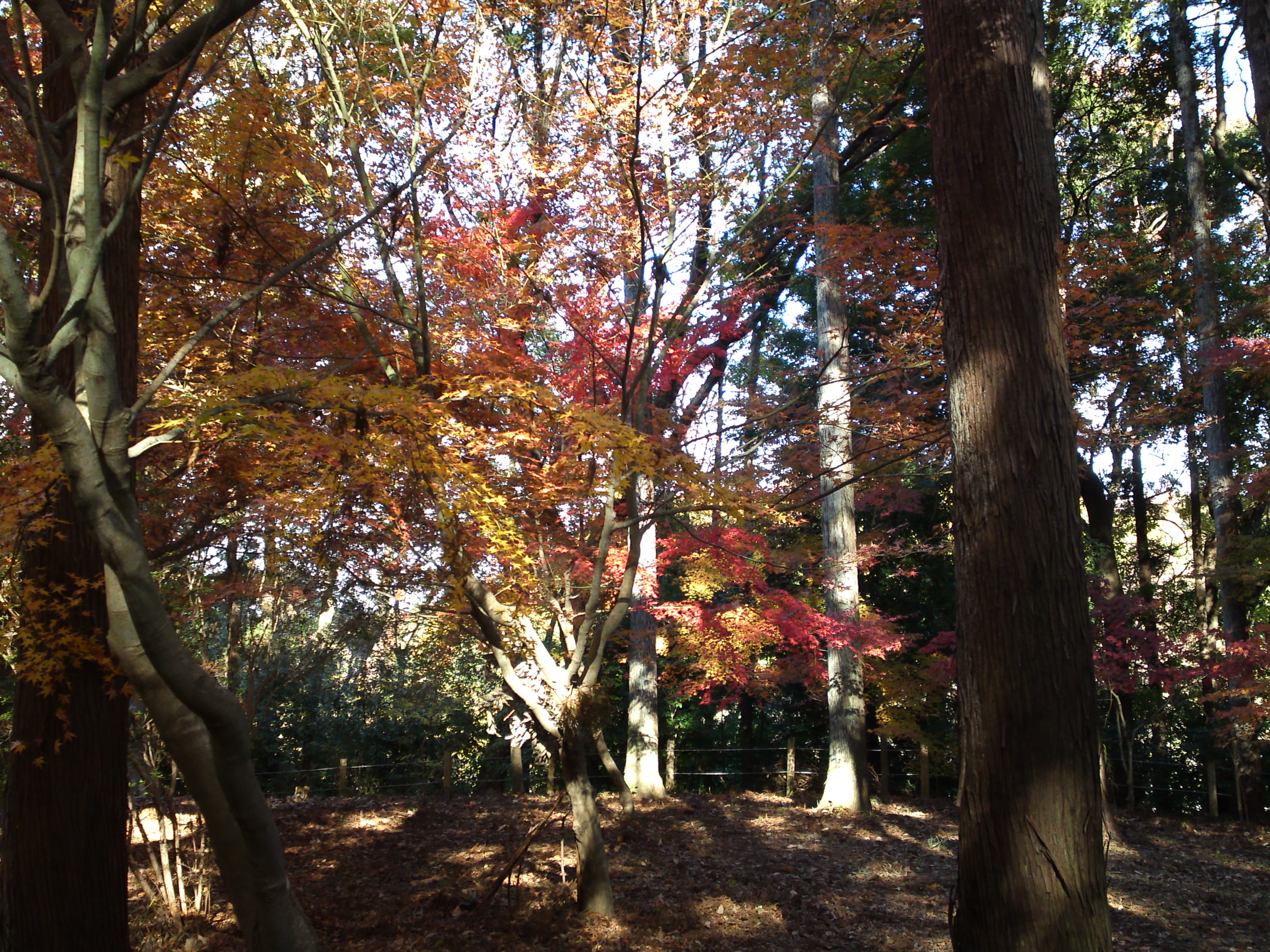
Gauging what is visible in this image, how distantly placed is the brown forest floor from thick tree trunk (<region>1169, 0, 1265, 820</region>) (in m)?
1.20

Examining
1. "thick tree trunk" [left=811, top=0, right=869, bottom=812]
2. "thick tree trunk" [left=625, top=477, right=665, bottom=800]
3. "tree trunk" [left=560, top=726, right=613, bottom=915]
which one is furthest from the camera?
"thick tree trunk" [left=625, top=477, right=665, bottom=800]

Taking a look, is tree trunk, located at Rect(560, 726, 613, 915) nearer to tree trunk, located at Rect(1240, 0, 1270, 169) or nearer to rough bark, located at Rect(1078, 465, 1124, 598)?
tree trunk, located at Rect(1240, 0, 1270, 169)

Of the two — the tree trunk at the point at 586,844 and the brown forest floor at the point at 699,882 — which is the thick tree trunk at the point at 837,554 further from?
the tree trunk at the point at 586,844

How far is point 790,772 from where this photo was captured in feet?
45.2

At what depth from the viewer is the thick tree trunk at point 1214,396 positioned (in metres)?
11.8

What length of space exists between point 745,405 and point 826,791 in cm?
568

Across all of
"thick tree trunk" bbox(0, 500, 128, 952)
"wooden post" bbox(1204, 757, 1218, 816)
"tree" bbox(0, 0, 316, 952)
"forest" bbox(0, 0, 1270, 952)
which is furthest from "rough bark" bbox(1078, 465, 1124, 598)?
"thick tree trunk" bbox(0, 500, 128, 952)

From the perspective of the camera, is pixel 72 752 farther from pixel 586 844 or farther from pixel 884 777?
pixel 884 777

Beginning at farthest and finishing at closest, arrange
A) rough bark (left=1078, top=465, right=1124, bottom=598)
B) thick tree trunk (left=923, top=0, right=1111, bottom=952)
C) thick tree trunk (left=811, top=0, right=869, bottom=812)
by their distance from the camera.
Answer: rough bark (left=1078, top=465, right=1124, bottom=598), thick tree trunk (left=811, top=0, right=869, bottom=812), thick tree trunk (left=923, top=0, right=1111, bottom=952)

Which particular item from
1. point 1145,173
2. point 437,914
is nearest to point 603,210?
point 437,914

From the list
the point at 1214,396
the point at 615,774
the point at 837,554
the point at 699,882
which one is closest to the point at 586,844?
the point at 699,882

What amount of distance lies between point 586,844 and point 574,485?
9.08 feet

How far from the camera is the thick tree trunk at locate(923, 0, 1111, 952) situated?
3084 millimetres

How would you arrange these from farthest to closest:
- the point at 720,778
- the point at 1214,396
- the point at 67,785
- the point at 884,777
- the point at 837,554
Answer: the point at 720,778
the point at 884,777
the point at 1214,396
the point at 837,554
the point at 67,785
